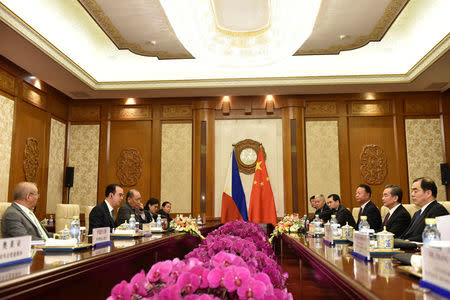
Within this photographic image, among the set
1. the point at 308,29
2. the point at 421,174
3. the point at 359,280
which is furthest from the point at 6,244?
the point at 421,174

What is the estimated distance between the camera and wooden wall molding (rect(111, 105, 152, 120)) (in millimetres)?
8406

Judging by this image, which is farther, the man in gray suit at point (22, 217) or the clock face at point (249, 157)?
the clock face at point (249, 157)

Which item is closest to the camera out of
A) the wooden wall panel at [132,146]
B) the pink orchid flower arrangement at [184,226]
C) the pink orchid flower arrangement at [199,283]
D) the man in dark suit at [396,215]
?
the pink orchid flower arrangement at [199,283]

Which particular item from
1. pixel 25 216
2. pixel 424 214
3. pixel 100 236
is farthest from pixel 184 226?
pixel 424 214

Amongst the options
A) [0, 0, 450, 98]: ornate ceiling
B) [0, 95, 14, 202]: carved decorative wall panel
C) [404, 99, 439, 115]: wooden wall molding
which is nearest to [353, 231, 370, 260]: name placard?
[0, 0, 450, 98]: ornate ceiling

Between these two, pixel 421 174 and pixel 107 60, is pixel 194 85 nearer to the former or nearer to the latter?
pixel 107 60

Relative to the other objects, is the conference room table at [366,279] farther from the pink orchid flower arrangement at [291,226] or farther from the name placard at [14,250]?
the pink orchid flower arrangement at [291,226]

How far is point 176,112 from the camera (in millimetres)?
8344

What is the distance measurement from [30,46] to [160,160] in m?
3.48

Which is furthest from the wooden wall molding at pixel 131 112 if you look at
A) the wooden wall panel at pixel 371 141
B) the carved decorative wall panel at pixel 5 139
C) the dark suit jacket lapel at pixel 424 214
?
the dark suit jacket lapel at pixel 424 214

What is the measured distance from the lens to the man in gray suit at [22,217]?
9.61ft

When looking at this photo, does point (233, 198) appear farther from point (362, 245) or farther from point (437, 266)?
point (437, 266)

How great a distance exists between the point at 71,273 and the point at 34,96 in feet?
21.1

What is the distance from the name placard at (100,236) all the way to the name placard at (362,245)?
1.50 m
